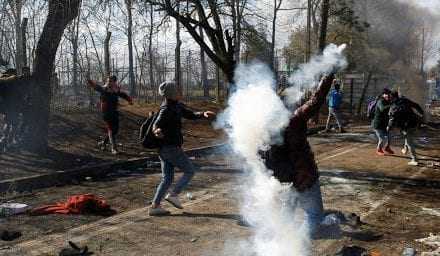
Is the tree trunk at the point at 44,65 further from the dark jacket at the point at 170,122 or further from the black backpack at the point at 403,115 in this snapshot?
the black backpack at the point at 403,115

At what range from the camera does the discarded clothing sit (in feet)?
25.6

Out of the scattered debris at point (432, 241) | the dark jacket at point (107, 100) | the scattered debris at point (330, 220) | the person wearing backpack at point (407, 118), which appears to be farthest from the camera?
the dark jacket at point (107, 100)

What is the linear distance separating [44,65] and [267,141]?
9.06 meters

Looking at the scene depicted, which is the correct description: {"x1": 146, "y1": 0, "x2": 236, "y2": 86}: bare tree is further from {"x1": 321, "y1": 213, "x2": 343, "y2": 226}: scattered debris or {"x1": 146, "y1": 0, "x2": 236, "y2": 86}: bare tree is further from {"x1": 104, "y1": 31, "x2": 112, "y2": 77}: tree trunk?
{"x1": 321, "y1": 213, "x2": 343, "y2": 226}: scattered debris

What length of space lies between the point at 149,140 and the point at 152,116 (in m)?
0.43

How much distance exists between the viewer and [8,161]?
1159cm

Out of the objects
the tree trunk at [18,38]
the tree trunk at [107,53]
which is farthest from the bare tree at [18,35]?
the tree trunk at [107,53]

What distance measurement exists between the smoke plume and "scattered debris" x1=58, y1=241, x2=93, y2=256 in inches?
67.9

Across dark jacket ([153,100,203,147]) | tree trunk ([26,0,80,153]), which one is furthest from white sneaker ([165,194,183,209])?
tree trunk ([26,0,80,153])

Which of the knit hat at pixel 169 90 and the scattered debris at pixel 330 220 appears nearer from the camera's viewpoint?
the scattered debris at pixel 330 220

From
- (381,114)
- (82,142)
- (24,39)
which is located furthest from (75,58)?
(381,114)

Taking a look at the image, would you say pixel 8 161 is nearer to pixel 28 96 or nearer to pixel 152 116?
pixel 28 96

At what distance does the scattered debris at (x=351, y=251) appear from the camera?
18.8ft

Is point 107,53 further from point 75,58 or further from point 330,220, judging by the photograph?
point 330,220
